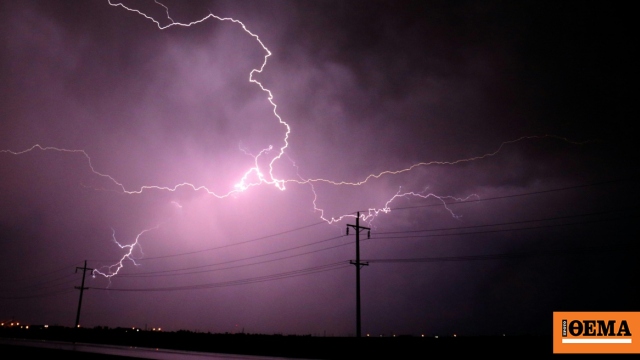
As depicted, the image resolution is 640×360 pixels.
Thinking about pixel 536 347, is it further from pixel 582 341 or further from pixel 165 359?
pixel 165 359

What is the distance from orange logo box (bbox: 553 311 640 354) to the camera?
12.8 meters

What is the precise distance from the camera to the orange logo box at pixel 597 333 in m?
12.8

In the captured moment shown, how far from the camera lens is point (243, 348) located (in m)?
22.8

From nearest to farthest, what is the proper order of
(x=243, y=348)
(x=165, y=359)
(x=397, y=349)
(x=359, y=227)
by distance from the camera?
(x=165, y=359), (x=397, y=349), (x=243, y=348), (x=359, y=227)

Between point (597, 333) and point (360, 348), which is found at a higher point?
point (597, 333)

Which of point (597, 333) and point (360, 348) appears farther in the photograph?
point (360, 348)

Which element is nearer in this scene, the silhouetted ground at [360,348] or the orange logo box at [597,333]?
the orange logo box at [597,333]

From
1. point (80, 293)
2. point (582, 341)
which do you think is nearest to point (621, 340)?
point (582, 341)

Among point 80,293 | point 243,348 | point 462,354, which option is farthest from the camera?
point 80,293

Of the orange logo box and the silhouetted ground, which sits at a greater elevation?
the orange logo box

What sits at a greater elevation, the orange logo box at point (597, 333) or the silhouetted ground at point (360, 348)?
the orange logo box at point (597, 333)

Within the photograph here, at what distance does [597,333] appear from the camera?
1287cm

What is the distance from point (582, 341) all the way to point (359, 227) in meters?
14.2

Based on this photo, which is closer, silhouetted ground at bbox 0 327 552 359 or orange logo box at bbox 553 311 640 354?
orange logo box at bbox 553 311 640 354
